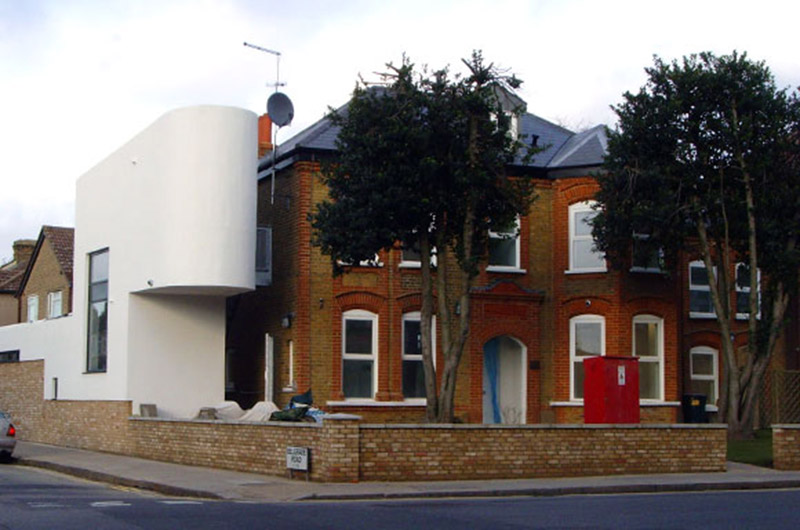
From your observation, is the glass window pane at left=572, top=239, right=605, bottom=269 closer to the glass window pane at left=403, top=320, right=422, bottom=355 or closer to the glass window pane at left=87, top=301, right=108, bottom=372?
the glass window pane at left=403, top=320, right=422, bottom=355

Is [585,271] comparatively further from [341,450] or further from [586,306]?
[341,450]

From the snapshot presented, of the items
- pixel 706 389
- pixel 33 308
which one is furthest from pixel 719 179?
pixel 33 308

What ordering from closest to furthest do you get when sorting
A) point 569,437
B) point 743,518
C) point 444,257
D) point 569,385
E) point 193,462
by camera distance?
point 743,518
point 569,437
point 193,462
point 444,257
point 569,385

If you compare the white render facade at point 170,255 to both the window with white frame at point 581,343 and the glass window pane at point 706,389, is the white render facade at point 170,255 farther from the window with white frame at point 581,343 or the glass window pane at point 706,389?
the glass window pane at point 706,389

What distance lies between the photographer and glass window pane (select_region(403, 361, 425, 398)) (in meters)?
26.8

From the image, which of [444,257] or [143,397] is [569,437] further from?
[143,397]

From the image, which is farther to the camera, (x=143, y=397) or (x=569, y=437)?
(x=143, y=397)

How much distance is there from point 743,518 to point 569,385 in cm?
1402

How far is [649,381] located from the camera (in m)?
27.9

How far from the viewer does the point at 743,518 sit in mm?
13578

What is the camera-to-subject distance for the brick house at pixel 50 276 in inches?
1478

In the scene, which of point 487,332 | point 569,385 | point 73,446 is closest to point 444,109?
point 487,332

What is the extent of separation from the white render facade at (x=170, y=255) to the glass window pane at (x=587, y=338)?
8.73 metres

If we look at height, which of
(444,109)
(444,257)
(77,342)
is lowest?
(77,342)
